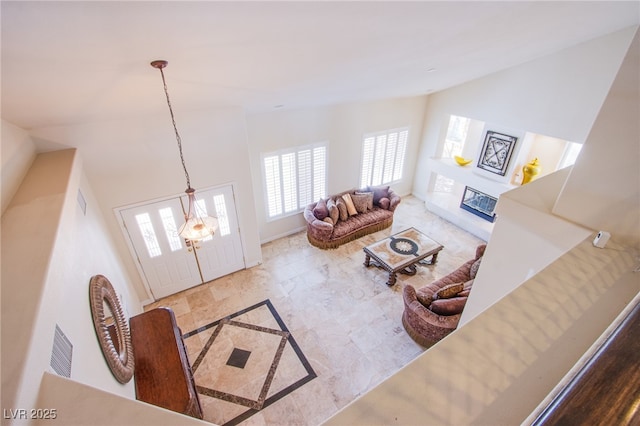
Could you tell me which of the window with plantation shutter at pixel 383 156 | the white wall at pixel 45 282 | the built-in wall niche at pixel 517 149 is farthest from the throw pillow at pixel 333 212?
the white wall at pixel 45 282

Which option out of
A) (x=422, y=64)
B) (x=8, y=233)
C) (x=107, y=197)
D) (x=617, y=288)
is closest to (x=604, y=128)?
(x=617, y=288)

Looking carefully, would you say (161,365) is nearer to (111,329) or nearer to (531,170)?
(111,329)

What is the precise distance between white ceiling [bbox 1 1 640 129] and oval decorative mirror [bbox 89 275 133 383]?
1737 mm

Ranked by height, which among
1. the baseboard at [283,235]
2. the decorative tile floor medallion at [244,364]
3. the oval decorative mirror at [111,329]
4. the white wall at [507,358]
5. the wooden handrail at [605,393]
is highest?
the wooden handrail at [605,393]

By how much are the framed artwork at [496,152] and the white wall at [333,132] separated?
190cm

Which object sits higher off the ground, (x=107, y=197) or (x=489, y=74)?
(x=489, y=74)

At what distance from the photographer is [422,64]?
4031 mm

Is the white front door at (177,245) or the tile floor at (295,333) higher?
the white front door at (177,245)

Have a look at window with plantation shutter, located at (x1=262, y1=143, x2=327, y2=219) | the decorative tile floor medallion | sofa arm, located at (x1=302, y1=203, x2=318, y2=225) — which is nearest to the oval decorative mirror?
the decorative tile floor medallion

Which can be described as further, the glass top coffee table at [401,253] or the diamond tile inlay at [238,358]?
the glass top coffee table at [401,253]

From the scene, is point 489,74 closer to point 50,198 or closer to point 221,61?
point 221,61

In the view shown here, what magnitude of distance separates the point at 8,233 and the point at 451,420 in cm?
276

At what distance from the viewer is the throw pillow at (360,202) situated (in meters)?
7.12

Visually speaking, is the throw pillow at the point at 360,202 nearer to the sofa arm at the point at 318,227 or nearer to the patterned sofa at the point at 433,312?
the sofa arm at the point at 318,227
